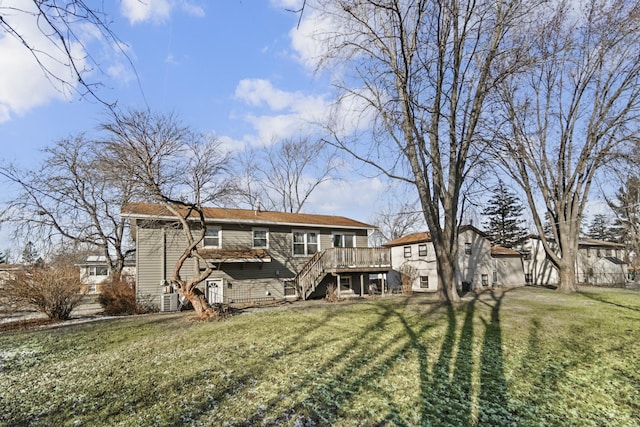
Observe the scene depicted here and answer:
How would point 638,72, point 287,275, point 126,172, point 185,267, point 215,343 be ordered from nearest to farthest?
1. point 215,343
2. point 126,172
3. point 638,72
4. point 185,267
5. point 287,275

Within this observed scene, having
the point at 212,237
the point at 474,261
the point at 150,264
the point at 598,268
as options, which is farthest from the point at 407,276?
the point at 598,268

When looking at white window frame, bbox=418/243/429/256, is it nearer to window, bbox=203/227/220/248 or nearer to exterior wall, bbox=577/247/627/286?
window, bbox=203/227/220/248

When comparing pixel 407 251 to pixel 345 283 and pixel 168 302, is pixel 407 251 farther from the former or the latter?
pixel 168 302

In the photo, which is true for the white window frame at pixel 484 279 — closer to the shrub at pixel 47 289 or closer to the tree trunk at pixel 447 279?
the tree trunk at pixel 447 279

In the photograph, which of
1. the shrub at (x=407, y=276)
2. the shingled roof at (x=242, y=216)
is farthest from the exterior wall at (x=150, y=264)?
the shrub at (x=407, y=276)

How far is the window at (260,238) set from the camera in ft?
56.9

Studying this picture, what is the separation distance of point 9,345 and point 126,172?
18.6 ft

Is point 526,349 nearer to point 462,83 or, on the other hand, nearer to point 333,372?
point 333,372

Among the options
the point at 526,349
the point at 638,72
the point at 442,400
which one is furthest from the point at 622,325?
the point at 638,72

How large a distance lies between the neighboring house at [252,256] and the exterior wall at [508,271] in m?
13.2

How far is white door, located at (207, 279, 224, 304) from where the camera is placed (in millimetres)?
15852

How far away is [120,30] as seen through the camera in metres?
2.33

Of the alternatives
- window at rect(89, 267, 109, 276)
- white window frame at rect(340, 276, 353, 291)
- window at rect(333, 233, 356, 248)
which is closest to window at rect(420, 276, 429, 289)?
window at rect(333, 233, 356, 248)

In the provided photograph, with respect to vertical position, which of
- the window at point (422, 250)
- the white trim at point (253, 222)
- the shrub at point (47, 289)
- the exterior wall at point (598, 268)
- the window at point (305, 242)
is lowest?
the exterior wall at point (598, 268)
